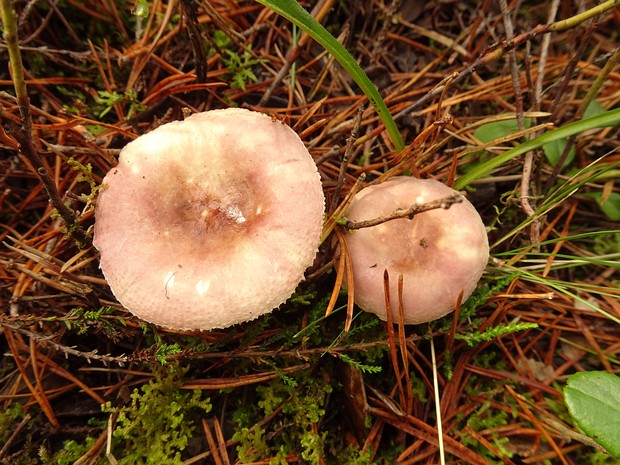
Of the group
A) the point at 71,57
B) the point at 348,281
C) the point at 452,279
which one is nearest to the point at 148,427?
the point at 348,281

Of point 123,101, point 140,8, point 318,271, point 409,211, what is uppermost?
point 140,8

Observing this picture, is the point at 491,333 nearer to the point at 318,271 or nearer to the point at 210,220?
the point at 318,271

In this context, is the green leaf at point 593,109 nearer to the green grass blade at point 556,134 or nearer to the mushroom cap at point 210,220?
the green grass blade at point 556,134

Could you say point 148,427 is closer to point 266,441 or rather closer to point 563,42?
point 266,441

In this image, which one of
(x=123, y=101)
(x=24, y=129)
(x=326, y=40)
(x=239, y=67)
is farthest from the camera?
(x=239, y=67)

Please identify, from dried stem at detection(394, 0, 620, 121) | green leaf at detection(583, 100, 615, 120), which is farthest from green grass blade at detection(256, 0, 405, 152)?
green leaf at detection(583, 100, 615, 120)

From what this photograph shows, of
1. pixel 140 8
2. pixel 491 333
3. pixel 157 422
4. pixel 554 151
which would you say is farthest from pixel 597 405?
pixel 140 8
